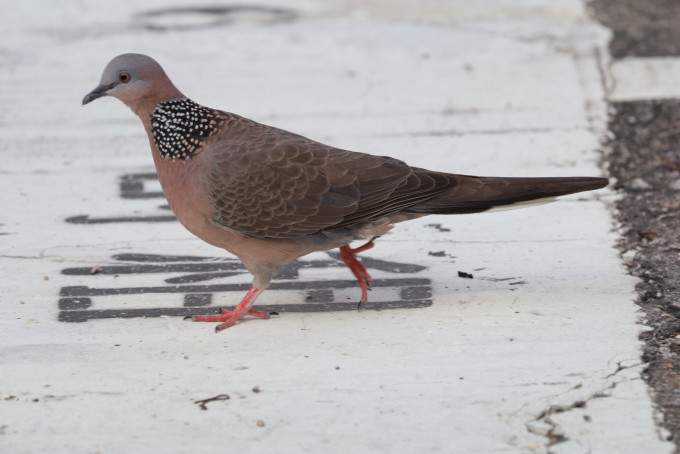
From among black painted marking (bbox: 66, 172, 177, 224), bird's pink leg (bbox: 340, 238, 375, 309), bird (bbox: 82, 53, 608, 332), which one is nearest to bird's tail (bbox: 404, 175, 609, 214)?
bird (bbox: 82, 53, 608, 332)

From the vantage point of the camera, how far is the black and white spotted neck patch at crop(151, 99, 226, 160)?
4285 mm

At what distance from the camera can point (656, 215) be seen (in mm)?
5164

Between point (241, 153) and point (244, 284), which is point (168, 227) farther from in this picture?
point (241, 153)

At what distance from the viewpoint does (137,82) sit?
439cm

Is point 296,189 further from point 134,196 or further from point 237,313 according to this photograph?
point 134,196

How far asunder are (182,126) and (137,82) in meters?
0.30

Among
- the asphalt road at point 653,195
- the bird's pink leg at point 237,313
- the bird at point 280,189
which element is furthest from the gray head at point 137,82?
the asphalt road at point 653,195

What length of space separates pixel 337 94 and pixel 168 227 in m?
2.28

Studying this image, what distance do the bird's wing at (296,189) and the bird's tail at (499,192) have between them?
0.05 meters

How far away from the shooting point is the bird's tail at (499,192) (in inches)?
162

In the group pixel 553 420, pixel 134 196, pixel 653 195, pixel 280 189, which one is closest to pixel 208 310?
pixel 280 189

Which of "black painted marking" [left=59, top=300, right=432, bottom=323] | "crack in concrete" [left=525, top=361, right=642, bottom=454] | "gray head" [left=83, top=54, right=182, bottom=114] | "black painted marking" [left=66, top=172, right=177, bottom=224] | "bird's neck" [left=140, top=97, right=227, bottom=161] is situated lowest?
"crack in concrete" [left=525, top=361, right=642, bottom=454]

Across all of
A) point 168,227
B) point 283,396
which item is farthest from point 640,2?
point 283,396

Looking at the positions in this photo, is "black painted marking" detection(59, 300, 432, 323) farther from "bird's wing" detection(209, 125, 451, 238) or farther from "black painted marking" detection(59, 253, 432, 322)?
"bird's wing" detection(209, 125, 451, 238)
